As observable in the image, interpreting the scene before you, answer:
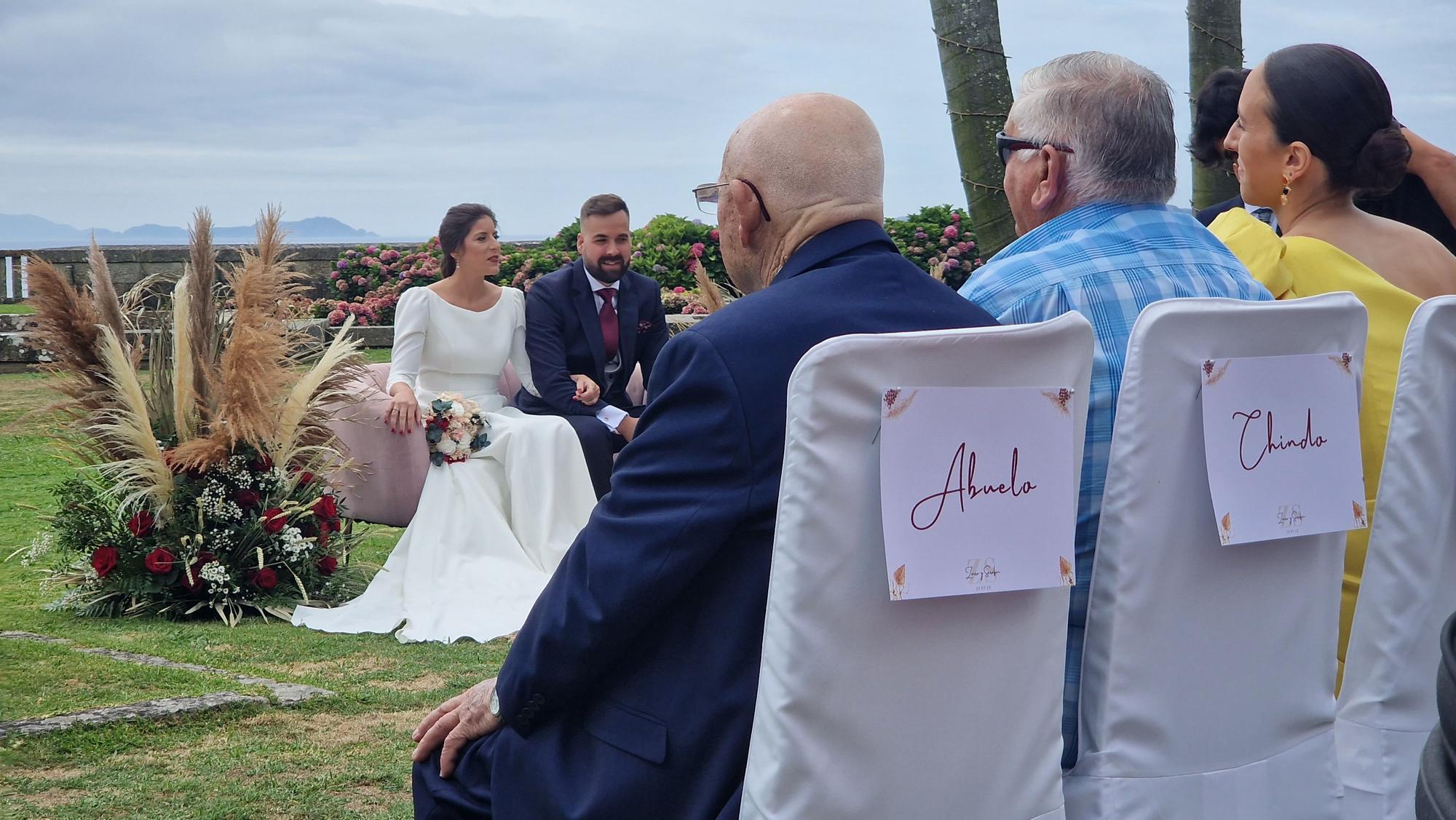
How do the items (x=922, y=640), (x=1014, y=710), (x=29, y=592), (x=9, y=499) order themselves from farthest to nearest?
(x=9, y=499) → (x=29, y=592) → (x=1014, y=710) → (x=922, y=640)

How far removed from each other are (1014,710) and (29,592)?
506 centimetres

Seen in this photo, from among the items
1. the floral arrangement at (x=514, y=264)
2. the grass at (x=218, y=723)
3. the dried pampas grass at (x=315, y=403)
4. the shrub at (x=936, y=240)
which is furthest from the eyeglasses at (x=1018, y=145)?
the shrub at (x=936, y=240)

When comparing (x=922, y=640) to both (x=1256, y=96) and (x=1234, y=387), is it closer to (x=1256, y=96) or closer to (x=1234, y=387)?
(x=1234, y=387)

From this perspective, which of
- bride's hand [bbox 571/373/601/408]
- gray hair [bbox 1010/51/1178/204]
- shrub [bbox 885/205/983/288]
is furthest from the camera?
shrub [bbox 885/205/983/288]

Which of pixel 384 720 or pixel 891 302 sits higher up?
pixel 891 302

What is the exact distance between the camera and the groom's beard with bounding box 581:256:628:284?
6906 mm

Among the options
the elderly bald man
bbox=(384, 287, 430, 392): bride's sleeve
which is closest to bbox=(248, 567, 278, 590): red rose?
bbox=(384, 287, 430, 392): bride's sleeve

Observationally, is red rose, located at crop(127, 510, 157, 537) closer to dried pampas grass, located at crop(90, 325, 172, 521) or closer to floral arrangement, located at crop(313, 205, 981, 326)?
dried pampas grass, located at crop(90, 325, 172, 521)

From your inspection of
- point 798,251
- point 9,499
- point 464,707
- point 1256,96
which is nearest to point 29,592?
point 9,499

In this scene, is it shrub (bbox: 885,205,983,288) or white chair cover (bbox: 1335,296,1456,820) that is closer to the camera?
white chair cover (bbox: 1335,296,1456,820)

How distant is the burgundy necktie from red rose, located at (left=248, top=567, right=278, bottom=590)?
2.38 meters

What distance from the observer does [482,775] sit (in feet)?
6.55

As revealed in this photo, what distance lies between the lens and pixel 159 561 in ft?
16.4

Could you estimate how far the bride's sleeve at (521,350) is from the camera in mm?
6969
